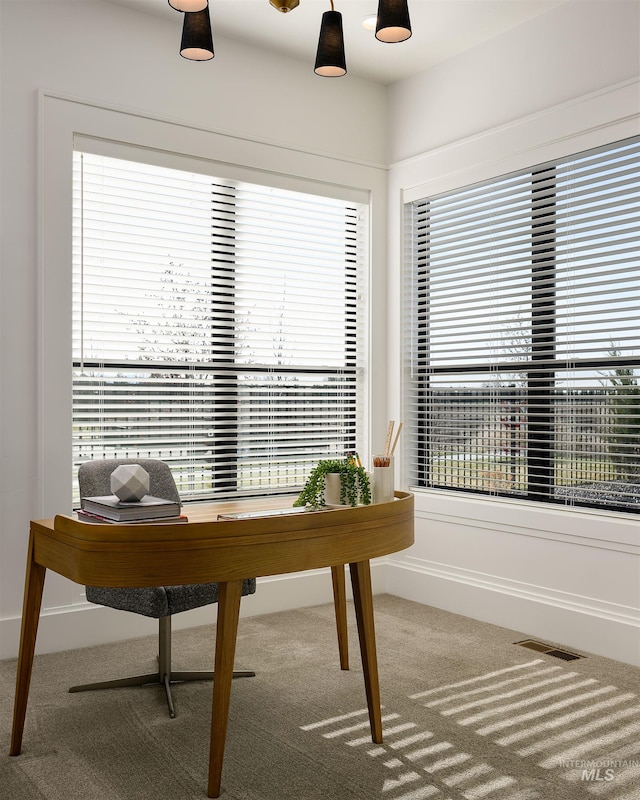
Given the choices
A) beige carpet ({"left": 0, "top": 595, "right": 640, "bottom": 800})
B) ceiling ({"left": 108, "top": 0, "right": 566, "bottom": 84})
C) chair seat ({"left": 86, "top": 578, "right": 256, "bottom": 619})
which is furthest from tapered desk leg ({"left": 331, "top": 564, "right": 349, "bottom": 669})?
ceiling ({"left": 108, "top": 0, "right": 566, "bottom": 84})

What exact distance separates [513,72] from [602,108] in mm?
610

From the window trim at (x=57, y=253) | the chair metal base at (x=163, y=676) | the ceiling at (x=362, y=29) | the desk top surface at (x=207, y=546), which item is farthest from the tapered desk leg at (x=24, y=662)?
the ceiling at (x=362, y=29)

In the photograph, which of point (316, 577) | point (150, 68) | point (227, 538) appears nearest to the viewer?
point (227, 538)

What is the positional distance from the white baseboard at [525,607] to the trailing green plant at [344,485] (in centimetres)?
148

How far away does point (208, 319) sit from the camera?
3.90 m

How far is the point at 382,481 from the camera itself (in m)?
2.52

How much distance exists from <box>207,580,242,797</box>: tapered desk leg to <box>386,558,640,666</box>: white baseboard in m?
1.93

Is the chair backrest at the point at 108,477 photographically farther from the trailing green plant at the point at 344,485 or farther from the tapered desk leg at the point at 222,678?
the tapered desk leg at the point at 222,678

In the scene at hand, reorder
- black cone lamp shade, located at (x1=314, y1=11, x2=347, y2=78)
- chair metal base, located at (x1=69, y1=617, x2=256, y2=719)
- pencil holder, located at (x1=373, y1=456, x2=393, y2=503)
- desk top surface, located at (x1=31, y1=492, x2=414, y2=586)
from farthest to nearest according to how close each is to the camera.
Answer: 1. chair metal base, located at (x1=69, y1=617, x2=256, y2=719)
2. pencil holder, located at (x1=373, y1=456, x2=393, y2=503)
3. black cone lamp shade, located at (x1=314, y1=11, x2=347, y2=78)
4. desk top surface, located at (x1=31, y1=492, x2=414, y2=586)

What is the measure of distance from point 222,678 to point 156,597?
578 mm

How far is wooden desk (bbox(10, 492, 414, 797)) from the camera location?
6.72ft

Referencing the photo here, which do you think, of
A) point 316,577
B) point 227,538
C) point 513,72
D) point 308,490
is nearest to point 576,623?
point 316,577

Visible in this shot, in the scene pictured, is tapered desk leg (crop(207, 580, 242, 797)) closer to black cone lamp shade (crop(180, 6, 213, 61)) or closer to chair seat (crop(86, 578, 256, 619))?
chair seat (crop(86, 578, 256, 619))

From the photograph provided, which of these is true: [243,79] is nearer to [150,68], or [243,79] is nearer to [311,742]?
[150,68]
